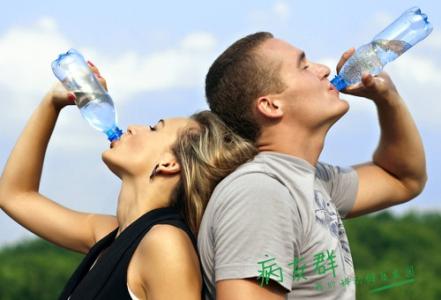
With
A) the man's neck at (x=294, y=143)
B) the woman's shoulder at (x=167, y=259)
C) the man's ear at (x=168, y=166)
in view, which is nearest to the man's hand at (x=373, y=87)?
the man's neck at (x=294, y=143)

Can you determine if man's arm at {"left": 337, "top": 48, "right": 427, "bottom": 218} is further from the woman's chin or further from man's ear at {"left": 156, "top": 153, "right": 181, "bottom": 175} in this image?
the woman's chin

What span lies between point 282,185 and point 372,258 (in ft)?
29.9

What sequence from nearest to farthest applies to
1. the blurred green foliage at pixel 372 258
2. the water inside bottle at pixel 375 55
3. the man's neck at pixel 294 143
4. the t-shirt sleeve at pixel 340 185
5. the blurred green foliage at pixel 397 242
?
the man's neck at pixel 294 143 < the t-shirt sleeve at pixel 340 185 < the water inside bottle at pixel 375 55 < the blurred green foliage at pixel 372 258 < the blurred green foliage at pixel 397 242

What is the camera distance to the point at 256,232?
10.1 ft

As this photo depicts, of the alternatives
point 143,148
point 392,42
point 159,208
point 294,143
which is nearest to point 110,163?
point 143,148

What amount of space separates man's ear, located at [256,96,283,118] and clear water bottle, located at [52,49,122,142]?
0.86 meters

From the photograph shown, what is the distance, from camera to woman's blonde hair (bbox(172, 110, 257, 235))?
344 centimetres

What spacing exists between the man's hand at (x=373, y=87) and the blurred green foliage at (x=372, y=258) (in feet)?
20.8

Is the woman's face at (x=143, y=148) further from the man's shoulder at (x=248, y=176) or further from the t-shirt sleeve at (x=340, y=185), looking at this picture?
the t-shirt sleeve at (x=340, y=185)

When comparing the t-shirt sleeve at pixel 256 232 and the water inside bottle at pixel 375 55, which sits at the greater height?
the water inside bottle at pixel 375 55

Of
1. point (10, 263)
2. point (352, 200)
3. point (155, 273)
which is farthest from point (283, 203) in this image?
point (10, 263)

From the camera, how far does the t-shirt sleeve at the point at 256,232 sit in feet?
9.98

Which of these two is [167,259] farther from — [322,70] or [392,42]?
[392,42]

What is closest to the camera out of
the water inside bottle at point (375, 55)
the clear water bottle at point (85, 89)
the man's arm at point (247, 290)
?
the man's arm at point (247, 290)
